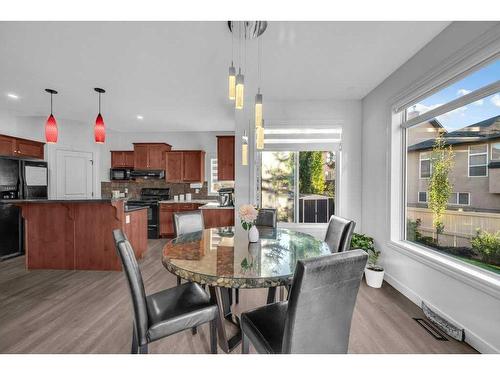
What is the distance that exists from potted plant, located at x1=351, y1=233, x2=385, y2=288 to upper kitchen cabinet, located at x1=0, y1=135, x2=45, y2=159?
558cm

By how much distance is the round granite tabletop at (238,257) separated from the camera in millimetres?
1196

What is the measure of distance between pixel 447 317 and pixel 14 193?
607 cm

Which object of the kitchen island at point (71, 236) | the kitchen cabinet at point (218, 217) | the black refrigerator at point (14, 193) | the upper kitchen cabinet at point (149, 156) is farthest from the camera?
the upper kitchen cabinet at point (149, 156)

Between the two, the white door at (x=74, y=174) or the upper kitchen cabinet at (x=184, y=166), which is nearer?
the white door at (x=74, y=174)

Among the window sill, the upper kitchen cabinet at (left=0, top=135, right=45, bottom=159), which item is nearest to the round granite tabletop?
the window sill

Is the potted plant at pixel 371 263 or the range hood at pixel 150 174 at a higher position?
the range hood at pixel 150 174

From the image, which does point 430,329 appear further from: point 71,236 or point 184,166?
point 184,166

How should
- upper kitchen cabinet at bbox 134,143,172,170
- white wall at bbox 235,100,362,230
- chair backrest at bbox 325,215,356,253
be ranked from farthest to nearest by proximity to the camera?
1. upper kitchen cabinet at bbox 134,143,172,170
2. white wall at bbox 235,100,362,230
3. chair backrest at bbox 325,215,356,253

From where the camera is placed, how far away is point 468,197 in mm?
1990

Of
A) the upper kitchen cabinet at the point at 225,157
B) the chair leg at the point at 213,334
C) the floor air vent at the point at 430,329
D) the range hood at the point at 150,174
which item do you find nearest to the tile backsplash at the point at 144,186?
the range hood at the point at 150,174

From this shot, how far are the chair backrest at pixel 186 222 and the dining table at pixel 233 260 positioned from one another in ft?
1.32

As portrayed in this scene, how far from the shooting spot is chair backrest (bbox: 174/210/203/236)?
2498 mm

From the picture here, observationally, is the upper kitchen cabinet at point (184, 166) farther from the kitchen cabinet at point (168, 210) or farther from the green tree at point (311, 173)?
the green tree at point (311, 173)

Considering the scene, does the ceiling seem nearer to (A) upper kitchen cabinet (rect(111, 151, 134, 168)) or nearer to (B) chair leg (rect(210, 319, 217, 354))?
(A) upper kitchen cabinet (rect(111, 151, 134, 168))
